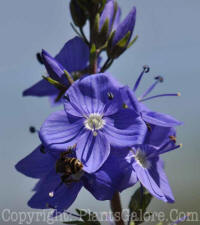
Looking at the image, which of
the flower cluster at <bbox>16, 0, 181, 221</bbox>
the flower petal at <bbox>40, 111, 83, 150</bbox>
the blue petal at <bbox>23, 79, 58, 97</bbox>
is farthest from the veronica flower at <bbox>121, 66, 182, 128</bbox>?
the blue petal at <bbox>23, 79, 58, 97</bbox>

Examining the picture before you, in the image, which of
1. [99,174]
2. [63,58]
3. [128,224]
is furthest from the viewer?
[63,58]

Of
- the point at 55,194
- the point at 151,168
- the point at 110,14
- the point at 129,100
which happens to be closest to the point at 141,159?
the point at 151,168

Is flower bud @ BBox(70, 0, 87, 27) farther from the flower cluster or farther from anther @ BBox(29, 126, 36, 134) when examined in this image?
anther @ BBox(29, 126, 36, 134)

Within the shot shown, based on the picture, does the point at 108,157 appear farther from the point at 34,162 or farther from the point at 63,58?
the point at 63,58

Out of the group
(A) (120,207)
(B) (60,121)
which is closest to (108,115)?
(B) (60,121)

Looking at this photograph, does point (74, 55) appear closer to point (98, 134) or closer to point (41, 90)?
point (41, 90)
